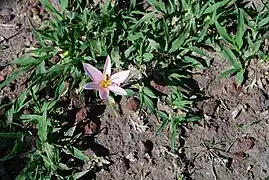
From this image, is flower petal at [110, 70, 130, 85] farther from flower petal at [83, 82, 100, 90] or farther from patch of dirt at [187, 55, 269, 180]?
patch of dirt at [187, 55, 269, 180]

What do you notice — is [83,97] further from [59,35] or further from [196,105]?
[196,105]

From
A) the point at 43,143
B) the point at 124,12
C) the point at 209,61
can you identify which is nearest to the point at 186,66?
the point at 209,61

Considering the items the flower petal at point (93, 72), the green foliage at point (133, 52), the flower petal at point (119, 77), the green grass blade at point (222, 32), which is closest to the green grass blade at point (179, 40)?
the green foliage at point (133, 52)

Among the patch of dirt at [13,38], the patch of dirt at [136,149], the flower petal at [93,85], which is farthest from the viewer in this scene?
the patch of dirt at [13,38]

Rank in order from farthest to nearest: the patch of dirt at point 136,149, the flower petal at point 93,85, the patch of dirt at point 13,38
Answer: the patch of dirt at point 13,38
the patch of dirt at point 136,149
the flower petal at point 93,85

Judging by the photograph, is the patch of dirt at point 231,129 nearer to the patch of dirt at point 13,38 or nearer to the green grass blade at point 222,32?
the green grass blade at point 222,32

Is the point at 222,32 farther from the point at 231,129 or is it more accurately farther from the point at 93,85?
the point at 93,85

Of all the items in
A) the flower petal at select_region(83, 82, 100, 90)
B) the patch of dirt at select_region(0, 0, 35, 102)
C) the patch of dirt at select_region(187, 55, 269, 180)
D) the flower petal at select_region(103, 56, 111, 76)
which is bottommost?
the patch of dirt at select_region(187, 55, 269, 180)

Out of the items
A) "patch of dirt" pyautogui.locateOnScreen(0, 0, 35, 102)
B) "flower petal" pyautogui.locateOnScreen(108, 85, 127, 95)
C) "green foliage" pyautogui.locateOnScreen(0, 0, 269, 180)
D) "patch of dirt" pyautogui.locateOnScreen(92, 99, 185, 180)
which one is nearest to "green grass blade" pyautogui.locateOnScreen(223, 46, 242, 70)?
"green foliage" pyautogui.locateOnScreen(0, 0, 269, 180)
